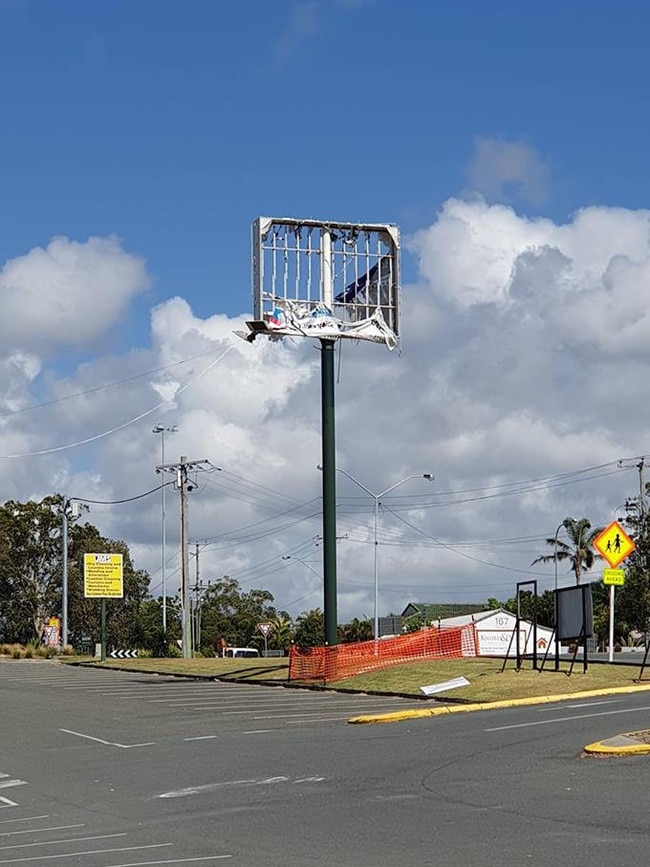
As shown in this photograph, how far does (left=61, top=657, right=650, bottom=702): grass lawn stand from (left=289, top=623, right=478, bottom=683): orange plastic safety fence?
2.38 feet

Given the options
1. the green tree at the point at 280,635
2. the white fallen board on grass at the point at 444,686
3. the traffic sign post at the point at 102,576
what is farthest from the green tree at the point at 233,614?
the white fallen board on grass at the point at 444,686

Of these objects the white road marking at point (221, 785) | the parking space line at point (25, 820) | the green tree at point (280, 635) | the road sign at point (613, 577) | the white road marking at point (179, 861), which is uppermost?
the road sign at point (613, 577)

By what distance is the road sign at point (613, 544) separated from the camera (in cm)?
3628

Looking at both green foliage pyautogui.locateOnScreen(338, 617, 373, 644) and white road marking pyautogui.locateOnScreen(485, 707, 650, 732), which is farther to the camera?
green foliage pyautogui.locateOnScreen(338, 617, 373, 644)

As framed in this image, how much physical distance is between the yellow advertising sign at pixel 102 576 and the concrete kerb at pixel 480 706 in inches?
1338

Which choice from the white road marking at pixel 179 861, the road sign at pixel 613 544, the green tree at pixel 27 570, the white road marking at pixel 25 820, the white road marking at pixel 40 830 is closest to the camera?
the white road marking at pixel 179 861

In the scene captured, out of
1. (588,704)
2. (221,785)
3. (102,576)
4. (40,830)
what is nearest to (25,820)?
(40,830)

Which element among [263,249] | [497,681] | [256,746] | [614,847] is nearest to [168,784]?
[256,746]

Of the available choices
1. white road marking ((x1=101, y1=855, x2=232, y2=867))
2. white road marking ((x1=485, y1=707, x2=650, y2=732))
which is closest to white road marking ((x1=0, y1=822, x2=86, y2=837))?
white road marking ((x1=101, y1=855, x2=232, y2=867))

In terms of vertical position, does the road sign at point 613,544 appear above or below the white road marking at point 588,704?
above

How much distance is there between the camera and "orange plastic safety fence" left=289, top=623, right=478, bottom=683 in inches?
1476

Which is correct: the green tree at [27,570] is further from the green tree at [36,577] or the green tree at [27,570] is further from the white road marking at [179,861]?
the white road marking at [179,861]

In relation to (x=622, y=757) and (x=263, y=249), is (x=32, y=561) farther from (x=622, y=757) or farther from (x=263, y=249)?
(x=622, y=757)

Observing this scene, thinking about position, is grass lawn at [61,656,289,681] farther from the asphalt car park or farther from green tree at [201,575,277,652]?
green tree at [201,575,277,652]
